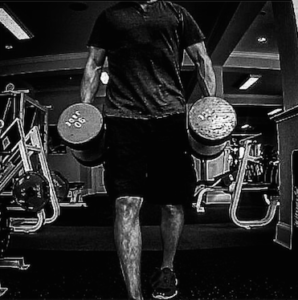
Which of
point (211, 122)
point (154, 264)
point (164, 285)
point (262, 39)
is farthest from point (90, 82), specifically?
point (262, 39)

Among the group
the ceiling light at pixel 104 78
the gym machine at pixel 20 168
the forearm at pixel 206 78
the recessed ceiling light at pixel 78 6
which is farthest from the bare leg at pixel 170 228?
the recessed ceiling light at pixel 78 6

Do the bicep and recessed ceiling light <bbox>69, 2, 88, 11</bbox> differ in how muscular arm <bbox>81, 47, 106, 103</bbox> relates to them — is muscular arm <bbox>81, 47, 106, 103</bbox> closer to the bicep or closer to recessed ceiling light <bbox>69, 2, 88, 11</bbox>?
the bicep

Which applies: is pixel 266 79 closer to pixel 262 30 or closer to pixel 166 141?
pixel 262 30

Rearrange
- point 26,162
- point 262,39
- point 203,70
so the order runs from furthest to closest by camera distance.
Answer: point 262,39, point 26,162, point 203,70

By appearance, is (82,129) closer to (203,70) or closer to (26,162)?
(203,70)

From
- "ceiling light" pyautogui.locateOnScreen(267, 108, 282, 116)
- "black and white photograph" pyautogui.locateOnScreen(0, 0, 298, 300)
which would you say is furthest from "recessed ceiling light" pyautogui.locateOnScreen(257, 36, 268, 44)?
"ceiling light" pyautogui.locateOnScreen(267, 108, 282, 116)

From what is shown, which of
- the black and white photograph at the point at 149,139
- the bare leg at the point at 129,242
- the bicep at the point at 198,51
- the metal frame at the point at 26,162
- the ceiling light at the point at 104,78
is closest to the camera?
the bare leg at the point at 129,242

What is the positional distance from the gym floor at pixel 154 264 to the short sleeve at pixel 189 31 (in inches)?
30.1

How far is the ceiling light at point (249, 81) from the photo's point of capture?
1793 millimetres

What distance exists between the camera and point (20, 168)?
2.01m

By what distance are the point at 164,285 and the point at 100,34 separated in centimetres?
77

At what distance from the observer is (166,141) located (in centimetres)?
106

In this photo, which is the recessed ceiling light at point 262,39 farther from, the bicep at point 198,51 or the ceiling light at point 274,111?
the bicep at point 198,51

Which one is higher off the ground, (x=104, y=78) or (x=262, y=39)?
(x=262, y=39)
